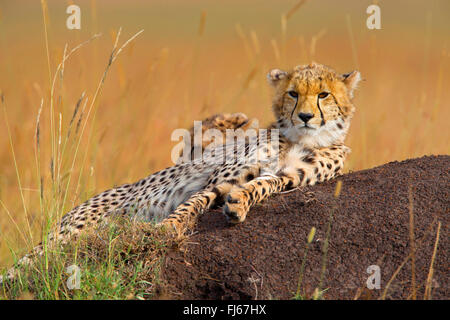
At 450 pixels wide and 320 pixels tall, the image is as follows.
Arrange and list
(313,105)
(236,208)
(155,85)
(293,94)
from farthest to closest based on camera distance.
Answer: (155,85), (293,94), (313,105), (236,208)

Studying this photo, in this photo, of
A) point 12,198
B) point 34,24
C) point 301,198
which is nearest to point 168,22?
point 34,24

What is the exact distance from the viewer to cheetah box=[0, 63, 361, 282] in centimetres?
325

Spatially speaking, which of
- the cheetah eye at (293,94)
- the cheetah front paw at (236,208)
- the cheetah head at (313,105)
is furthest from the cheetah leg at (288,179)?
the cheetah eye at (293,94)

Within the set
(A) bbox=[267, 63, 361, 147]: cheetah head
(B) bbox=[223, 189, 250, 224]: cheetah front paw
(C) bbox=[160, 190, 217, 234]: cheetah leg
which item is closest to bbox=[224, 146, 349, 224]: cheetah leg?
(B) bbox=[223, 189, 250, 224]: cheetah front paw

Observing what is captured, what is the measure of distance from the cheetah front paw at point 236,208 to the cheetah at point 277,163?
0.10ft

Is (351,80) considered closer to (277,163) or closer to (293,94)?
(293,94)

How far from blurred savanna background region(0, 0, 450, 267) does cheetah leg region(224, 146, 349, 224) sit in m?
0.80

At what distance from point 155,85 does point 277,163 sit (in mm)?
2237

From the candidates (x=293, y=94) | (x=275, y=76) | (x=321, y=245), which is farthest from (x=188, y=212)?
(x=275, y=76)

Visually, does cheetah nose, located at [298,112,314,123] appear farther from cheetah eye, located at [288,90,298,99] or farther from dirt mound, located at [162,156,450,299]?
dirt mound, located at [162,156,450,299]

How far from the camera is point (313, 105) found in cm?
341

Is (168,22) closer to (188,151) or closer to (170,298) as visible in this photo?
(188,151)

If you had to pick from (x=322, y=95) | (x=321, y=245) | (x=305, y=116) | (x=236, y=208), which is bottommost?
(x=321, y=245)
